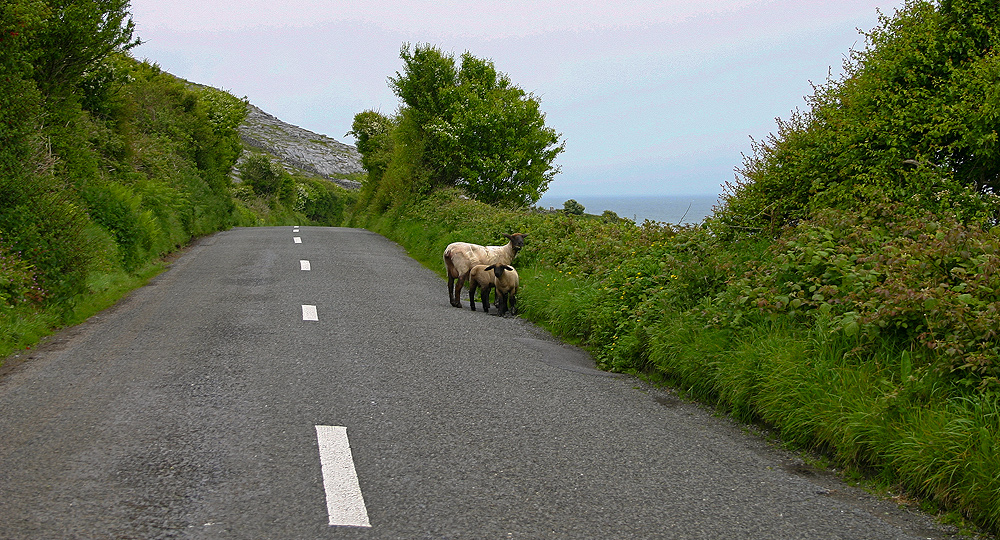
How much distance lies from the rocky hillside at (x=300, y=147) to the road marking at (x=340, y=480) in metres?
129

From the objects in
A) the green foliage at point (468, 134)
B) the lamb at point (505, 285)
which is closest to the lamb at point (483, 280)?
the lamb at point (505, 285)

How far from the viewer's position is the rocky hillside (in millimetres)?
138125

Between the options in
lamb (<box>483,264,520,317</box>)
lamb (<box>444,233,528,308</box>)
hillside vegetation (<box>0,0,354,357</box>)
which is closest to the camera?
hillside vegetation (<box>0,0,354,357</box>)

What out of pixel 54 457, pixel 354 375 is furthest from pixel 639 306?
pixel 54 457

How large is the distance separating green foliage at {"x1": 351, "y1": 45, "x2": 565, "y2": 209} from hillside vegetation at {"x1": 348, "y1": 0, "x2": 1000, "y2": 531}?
17.2 metres

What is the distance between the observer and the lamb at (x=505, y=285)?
11.9 m

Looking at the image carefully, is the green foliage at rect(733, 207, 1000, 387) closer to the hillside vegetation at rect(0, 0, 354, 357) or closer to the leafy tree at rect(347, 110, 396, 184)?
the hillside vegetation at rect(0, 0, 354, 357)

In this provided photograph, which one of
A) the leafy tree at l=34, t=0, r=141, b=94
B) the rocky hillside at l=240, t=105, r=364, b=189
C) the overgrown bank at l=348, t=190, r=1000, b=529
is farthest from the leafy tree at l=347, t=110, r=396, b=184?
the rocky hillside at l=240, t=105, r=364, b=189

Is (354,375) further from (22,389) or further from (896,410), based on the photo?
(896,410)

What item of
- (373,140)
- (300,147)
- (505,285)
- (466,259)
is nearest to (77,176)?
(466,259)

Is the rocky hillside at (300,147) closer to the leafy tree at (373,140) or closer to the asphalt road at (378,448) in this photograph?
the leafy tree at (373,140)

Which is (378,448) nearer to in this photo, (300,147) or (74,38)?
(74,38)

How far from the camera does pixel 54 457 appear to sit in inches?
192

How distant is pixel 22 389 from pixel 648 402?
5686 millimetres
